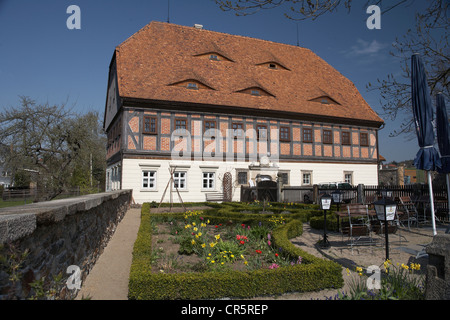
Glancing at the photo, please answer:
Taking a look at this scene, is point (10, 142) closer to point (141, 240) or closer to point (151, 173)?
point (151, 173)

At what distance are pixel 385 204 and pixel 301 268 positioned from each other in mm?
2180

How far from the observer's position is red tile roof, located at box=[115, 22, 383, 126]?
21.0m

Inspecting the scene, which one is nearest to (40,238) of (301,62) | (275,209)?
(275,209)

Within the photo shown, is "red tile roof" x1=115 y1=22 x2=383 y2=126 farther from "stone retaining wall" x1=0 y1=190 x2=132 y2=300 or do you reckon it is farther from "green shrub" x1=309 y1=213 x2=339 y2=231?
"stone retaining wall" x1=0 y1=190 x2=132 y2=300

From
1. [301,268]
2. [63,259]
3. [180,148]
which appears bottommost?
[301,268]

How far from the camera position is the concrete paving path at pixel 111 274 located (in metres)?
4.75

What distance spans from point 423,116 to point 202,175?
15.2m

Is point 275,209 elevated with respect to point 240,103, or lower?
lower

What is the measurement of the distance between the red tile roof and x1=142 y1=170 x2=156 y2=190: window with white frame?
4.81 m

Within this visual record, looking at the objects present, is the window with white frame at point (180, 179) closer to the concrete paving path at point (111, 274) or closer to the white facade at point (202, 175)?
the white facade at point (202, 175)

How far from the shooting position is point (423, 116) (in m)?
7.57

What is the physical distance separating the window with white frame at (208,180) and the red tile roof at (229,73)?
4935 mm

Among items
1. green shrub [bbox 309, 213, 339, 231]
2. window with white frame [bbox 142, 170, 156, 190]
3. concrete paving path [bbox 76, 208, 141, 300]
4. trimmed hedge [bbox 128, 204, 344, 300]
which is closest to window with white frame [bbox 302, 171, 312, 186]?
window with white frame [bbox 142, 170, 156, 190]

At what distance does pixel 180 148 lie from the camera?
20562 mm
